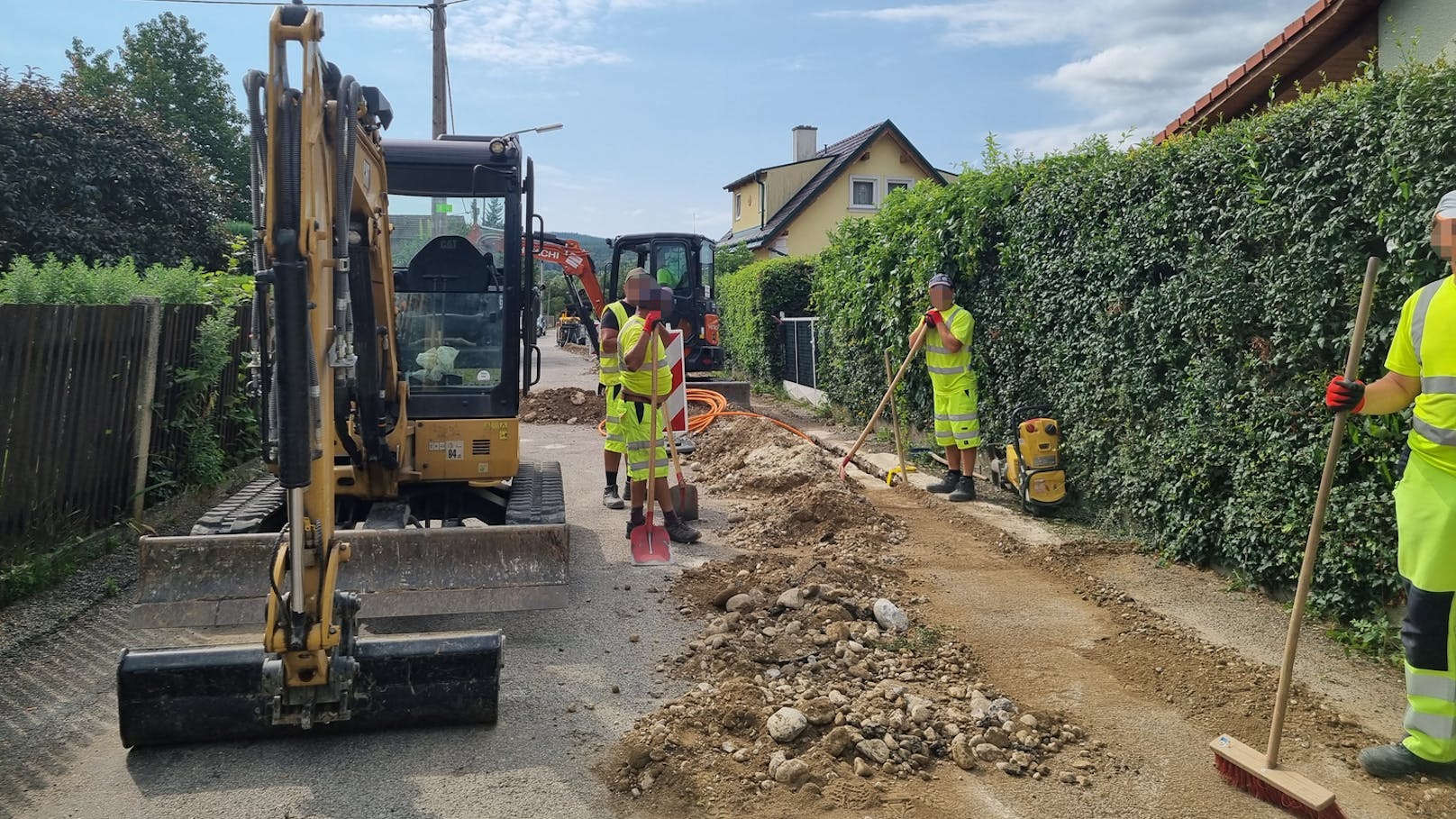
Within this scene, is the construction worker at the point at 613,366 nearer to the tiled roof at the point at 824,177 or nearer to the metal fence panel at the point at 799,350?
the metal fence panel at the point at 799,350

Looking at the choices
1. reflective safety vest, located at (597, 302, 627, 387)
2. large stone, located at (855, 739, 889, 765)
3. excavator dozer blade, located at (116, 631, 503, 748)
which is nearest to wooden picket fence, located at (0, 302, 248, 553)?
excavator dozer blade, located at (116, 631, 503, 748)

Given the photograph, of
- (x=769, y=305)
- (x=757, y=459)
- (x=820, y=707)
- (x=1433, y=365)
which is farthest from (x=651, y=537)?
(x=769, y=305)

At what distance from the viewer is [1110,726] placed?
4.10 m

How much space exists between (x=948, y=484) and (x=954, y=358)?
116cm

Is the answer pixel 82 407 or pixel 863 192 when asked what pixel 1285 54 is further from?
pixel 863 192

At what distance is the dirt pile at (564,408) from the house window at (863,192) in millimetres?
20715

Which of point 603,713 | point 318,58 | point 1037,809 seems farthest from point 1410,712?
point 318,58

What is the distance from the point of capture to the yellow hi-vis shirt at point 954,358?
8.52 meters

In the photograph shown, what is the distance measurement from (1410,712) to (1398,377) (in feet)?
4.06

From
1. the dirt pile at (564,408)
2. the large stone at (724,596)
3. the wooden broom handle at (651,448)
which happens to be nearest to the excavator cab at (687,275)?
the dirt pile at (564,408)

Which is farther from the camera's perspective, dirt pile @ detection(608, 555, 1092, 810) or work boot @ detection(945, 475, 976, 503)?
work boot @ detection(945, 475, 976, 503)

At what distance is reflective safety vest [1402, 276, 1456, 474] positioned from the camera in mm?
3436

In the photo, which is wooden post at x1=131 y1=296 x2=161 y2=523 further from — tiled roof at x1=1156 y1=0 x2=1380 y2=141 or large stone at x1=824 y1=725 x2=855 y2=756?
tiled roof at x1=1156 y1=0 x2=1380 y2=141

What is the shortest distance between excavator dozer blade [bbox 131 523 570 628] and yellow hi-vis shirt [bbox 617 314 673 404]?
2052 mm
